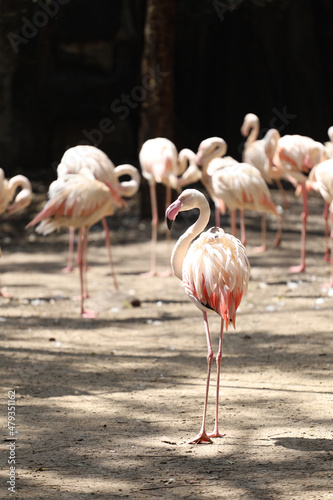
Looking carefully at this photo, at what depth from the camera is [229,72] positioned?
51.4 ft

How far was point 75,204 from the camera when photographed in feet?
21.7

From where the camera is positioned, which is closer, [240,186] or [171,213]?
[171,213]

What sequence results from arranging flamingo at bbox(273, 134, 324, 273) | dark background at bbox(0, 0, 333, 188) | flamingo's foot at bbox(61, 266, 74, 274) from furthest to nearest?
dark background at bbox(0, 0, 333, 188)
flamingo's foot at bbox(61, 266, 74, 274)
flamingo at bbox(273, 134, 324, 273)

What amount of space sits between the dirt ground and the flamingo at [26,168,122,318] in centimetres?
76

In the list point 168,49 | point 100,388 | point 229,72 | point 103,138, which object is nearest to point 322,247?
point 168,49

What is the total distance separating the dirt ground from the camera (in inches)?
129

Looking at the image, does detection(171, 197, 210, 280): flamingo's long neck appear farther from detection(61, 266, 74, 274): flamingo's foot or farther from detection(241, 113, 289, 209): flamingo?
detection(61, 266, 74, 274): flamingo's foot

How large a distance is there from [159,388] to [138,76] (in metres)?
10.9

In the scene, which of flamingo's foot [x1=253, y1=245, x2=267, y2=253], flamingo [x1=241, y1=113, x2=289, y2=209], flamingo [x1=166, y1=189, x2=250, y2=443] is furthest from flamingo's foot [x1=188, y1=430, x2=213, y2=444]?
flamingo's foot [x1=253, y1=245, x2=267, y2=253]

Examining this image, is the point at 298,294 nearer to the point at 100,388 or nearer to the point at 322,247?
the point at 322,247

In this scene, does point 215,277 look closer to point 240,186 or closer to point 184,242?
point 184,242

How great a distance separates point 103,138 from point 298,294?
7.98 m

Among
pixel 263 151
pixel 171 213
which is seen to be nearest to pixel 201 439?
pixel 171 213

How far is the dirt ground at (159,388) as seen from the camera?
Answer: 10.8 feet
